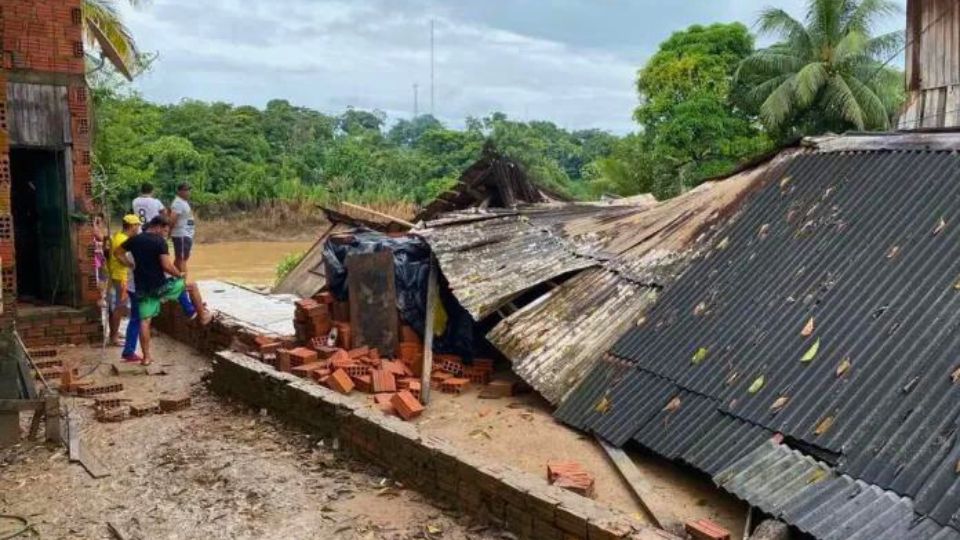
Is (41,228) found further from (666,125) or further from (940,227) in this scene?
(666,125)

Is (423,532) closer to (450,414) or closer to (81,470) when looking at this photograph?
(450,414)

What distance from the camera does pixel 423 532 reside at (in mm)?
5414

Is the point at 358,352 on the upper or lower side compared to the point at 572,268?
lower

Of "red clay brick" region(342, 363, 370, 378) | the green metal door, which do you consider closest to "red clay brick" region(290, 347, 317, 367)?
"red clay brick" region(342, 363, 370, 378)

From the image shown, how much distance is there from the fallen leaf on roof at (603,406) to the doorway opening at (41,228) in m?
7.51

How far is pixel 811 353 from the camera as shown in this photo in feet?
17.8

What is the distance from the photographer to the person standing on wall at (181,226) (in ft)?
36.8

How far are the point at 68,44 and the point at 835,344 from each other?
31.3 feet

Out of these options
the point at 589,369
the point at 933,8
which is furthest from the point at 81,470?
the point at 933,8

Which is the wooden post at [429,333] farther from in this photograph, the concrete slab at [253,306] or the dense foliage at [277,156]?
the dense foliage at [277,156]

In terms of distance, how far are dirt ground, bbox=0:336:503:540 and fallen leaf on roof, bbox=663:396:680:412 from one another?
1569 millimetres

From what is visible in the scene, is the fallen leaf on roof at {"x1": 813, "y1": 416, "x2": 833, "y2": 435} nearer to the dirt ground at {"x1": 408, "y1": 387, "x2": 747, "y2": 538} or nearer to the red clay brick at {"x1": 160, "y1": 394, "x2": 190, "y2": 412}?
the dirt ground at {"x1": 408, "y1": 387, "x2": 747, "y2": 538}

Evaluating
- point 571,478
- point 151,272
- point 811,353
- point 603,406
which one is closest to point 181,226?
point 151,272

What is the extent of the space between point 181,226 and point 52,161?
1.80 meters
